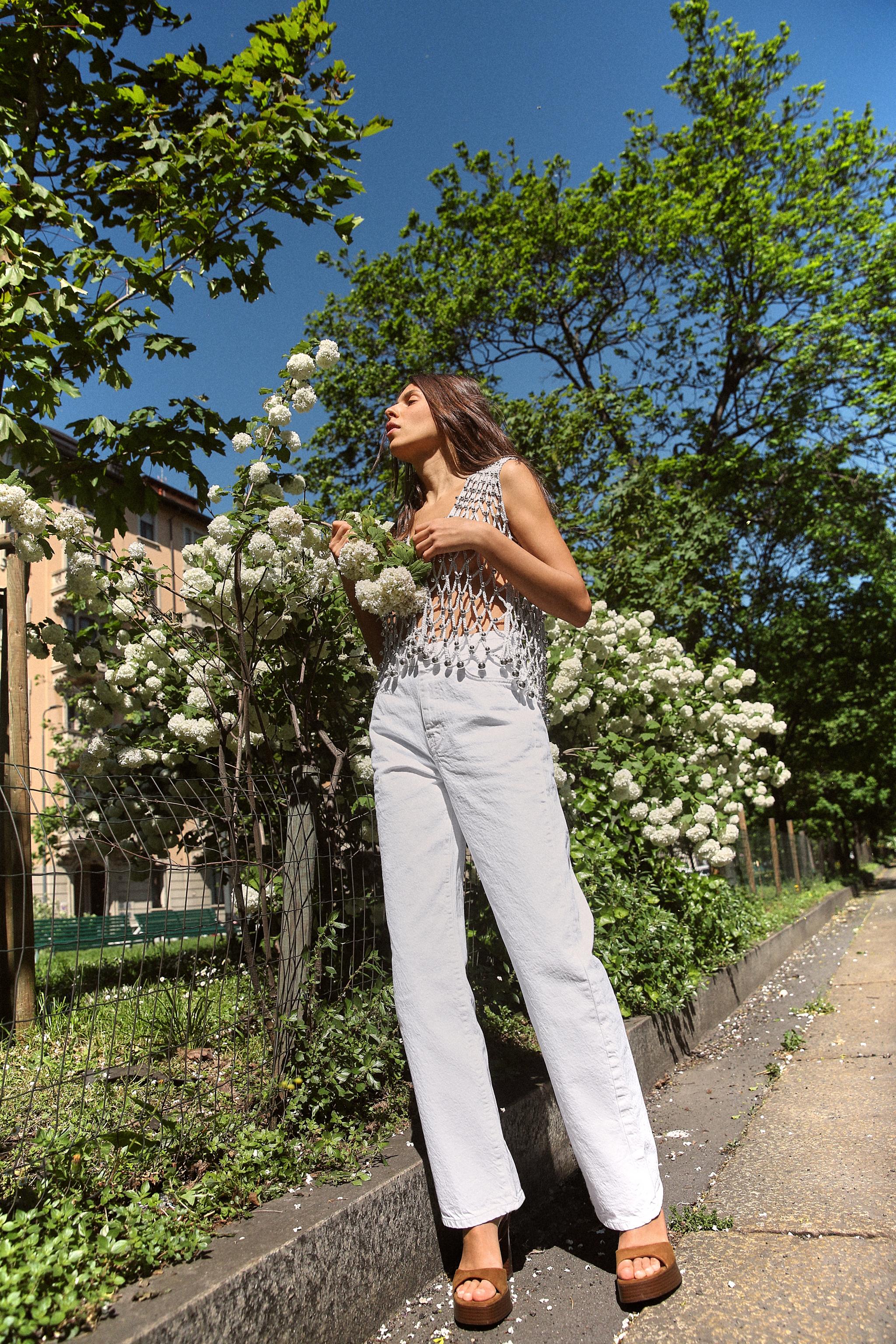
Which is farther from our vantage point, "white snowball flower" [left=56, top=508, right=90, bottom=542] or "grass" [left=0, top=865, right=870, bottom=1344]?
"white snowball flower" [left=56, top=508, right=90, bottom=542]

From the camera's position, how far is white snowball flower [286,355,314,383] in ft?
9.62

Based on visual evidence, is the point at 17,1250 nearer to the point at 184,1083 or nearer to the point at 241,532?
the point at 184,1083

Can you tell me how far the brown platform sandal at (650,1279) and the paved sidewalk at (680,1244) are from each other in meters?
0.03

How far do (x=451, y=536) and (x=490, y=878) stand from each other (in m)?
0.74

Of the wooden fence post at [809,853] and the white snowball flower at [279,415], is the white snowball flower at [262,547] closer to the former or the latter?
the white snowball flower at [279,415]

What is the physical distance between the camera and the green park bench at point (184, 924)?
7.39ft

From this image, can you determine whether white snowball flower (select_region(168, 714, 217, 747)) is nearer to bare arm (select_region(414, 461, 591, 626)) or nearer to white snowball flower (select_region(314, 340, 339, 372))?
white snowball flower (select_region(314, 340, 339, 372))

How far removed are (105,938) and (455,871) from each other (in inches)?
32.2

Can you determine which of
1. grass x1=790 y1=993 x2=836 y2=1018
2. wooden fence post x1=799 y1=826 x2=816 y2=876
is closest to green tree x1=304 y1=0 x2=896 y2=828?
wooden fence post x1=799 y1=826 x2=816 y2=876

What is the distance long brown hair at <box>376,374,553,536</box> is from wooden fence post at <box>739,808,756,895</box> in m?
7.96

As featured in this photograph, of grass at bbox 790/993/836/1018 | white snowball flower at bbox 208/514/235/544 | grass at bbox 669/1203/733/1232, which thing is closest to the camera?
grass at bbox 669/1203/733/1232

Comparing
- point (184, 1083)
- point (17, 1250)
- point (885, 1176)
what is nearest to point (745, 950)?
point (885, 1176)

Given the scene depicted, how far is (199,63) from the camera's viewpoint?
4184 mm

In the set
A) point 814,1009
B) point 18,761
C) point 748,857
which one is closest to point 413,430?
point 18,761
